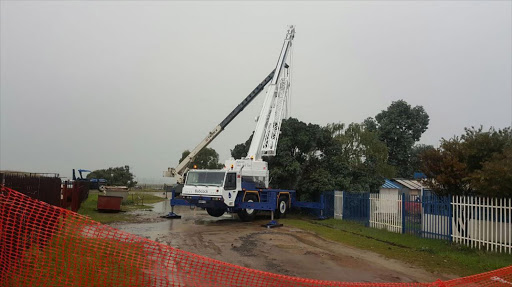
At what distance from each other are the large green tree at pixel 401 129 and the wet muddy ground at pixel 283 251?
33851 mm

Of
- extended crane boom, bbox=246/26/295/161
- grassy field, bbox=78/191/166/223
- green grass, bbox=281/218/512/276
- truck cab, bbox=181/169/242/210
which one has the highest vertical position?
extended crane boom, bbox=246/26/295/161

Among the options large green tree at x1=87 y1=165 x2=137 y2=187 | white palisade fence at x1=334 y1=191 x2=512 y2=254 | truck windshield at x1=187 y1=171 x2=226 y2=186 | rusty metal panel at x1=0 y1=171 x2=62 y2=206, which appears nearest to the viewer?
rusty metal panel at x1=0 y1=171 x2=62 y2=206

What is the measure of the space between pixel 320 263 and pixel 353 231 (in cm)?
640

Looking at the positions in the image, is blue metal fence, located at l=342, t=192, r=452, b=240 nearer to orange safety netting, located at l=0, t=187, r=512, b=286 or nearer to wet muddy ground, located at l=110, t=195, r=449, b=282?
wet muddy ground, located at l=110, t=195, r=449, b=282

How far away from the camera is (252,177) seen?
1925 cm

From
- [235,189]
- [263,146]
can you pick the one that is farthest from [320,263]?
[263,146]

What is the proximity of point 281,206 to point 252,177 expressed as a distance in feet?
7.05

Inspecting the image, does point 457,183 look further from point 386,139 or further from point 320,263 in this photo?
point 386,139

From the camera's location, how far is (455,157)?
12188mm

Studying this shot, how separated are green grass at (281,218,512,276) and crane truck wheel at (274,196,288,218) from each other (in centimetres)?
330

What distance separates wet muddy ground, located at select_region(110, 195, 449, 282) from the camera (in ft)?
27.4

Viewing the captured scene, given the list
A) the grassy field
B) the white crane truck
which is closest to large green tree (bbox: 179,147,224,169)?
the grassy field

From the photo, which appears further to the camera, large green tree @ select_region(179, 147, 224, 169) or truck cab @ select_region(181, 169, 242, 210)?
large green tree @ select_region(179, 147, 224, 169)

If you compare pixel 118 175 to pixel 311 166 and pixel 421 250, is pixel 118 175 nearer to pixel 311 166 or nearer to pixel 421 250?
pixel 311 166
